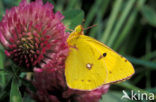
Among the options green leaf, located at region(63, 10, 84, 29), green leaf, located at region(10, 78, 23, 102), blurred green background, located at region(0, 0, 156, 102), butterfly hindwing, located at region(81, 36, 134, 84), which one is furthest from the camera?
blurred green background, located at region(0, 0, 156, 102)

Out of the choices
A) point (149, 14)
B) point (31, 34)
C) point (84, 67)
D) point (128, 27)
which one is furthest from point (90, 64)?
point (149, 14)

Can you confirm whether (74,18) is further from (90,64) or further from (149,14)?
(149,14)

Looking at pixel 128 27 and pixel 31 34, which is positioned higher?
pixel 31 34

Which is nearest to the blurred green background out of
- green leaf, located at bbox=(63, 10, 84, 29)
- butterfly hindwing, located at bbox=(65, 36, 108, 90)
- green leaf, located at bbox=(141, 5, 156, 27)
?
Result: green leaf, located at bbox=(141, 5, 156, 27)

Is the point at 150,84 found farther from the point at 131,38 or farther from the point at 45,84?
the point at 45,84

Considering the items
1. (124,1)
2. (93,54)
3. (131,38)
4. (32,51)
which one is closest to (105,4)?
(124,1)

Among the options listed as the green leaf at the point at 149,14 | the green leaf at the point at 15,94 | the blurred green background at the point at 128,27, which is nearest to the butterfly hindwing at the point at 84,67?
the green leaf at the point at 15,94

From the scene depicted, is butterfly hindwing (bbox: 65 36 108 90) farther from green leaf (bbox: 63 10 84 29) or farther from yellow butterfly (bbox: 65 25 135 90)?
green leaf (bbox: 63 10 84 29)
